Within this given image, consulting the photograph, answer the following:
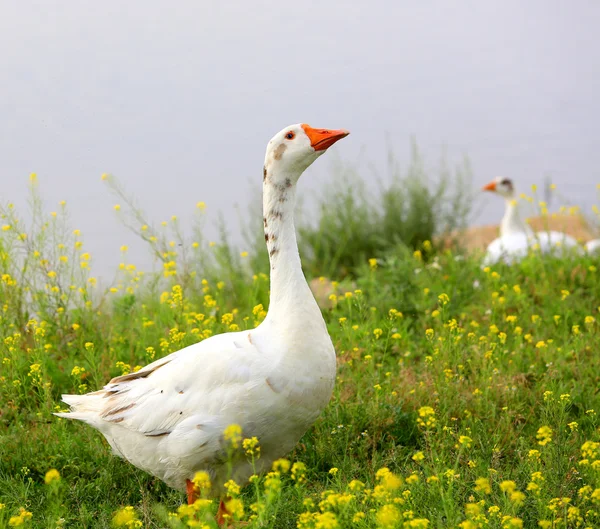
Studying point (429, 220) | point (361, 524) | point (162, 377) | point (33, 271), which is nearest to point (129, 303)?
point (33, 271)

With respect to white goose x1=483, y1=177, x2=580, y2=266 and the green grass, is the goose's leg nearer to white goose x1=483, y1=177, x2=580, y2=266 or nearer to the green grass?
the green grass

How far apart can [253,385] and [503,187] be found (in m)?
8.62

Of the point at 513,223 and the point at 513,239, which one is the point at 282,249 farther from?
the point at 513,223

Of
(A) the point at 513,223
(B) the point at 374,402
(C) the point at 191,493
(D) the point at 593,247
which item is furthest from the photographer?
(A) the point at 513,223

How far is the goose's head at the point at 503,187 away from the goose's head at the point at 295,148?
26.3ft

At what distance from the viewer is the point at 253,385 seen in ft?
11.7

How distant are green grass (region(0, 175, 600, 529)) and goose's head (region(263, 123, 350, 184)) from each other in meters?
1.19

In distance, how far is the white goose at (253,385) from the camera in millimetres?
3609

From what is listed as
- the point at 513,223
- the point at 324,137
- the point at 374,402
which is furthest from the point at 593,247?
the point at 324,137

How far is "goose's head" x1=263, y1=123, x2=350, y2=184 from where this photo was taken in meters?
3.83

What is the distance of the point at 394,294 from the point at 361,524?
3869 mm

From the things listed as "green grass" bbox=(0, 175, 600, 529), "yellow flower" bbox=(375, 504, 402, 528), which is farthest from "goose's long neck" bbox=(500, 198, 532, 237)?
"yellow flower" bbox=(375, 504, 402, 528)

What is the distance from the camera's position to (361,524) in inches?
130

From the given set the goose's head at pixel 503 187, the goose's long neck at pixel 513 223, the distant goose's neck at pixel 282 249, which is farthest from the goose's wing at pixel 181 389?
the goose's head at pixel 503 187
